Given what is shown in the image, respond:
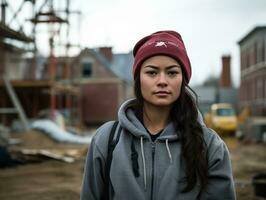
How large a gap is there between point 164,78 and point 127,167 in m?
0.49

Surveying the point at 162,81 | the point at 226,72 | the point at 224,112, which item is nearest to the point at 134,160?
the point at 162,81

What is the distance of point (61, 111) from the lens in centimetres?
3269

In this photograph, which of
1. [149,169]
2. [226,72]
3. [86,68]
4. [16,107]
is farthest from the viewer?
[226,72]

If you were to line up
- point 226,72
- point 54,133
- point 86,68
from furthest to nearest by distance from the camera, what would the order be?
point 226,72
point 86,68
point 54,133

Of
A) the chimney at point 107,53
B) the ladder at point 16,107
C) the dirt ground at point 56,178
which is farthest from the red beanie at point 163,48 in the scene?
the chimney at point 107,53

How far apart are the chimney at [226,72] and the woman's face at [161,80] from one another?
46.4 metres

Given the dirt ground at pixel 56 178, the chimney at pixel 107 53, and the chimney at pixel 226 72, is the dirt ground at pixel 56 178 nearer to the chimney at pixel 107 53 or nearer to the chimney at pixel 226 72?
the chimney at pixel 107 53

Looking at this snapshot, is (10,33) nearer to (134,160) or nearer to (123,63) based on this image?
(134,160)

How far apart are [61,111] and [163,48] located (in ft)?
101

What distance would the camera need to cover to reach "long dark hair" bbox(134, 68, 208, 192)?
7.41 feet

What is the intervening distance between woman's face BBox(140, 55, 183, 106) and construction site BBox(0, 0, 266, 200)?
590 cm

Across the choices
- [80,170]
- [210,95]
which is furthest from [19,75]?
[210,95]

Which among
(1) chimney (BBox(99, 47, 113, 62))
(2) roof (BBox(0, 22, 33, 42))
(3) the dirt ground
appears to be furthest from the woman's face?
(1) chimney (BBox(99, 47, 113, 62))

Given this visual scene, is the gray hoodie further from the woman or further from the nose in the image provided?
the nose
